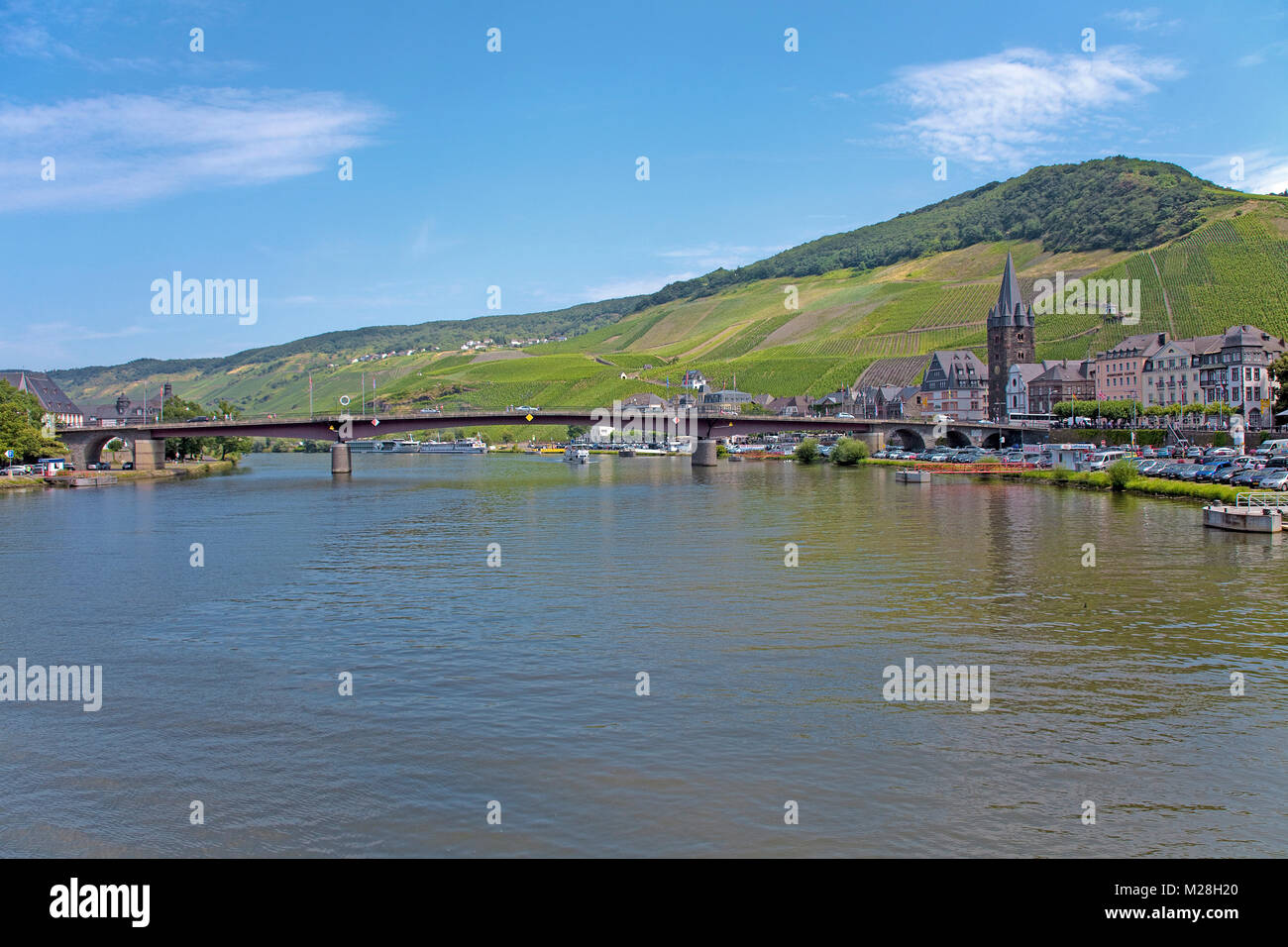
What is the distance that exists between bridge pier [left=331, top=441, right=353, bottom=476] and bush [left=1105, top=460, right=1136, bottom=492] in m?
83.2

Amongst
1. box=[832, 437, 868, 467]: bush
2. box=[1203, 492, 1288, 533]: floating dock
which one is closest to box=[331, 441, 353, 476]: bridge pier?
box=[832, 437, 868, 467]: bush

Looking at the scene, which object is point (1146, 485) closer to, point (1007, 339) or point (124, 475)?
point (124, 475)

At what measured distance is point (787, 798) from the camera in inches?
589

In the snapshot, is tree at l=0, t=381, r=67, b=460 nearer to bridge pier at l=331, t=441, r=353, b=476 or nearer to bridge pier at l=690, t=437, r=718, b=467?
bridge pier at l=331, t=441, r=353, b=476

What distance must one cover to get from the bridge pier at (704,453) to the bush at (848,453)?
15.3m

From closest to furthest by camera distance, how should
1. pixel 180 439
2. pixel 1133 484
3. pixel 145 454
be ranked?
pixel 1133 484 < pixel 145 454 < pixel 180 439

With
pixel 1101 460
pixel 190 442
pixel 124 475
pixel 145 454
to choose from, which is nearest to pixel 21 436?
pixel 124 475

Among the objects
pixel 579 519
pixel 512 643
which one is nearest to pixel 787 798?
pixel 512 643

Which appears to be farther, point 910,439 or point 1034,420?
point 1034,420

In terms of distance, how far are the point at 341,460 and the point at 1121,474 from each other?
86818 millimetres

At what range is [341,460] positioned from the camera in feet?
395

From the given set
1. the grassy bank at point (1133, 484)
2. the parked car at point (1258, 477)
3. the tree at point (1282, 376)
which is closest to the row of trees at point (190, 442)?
the grassy bank at point (1133, 484)

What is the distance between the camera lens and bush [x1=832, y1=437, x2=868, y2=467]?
122 m
